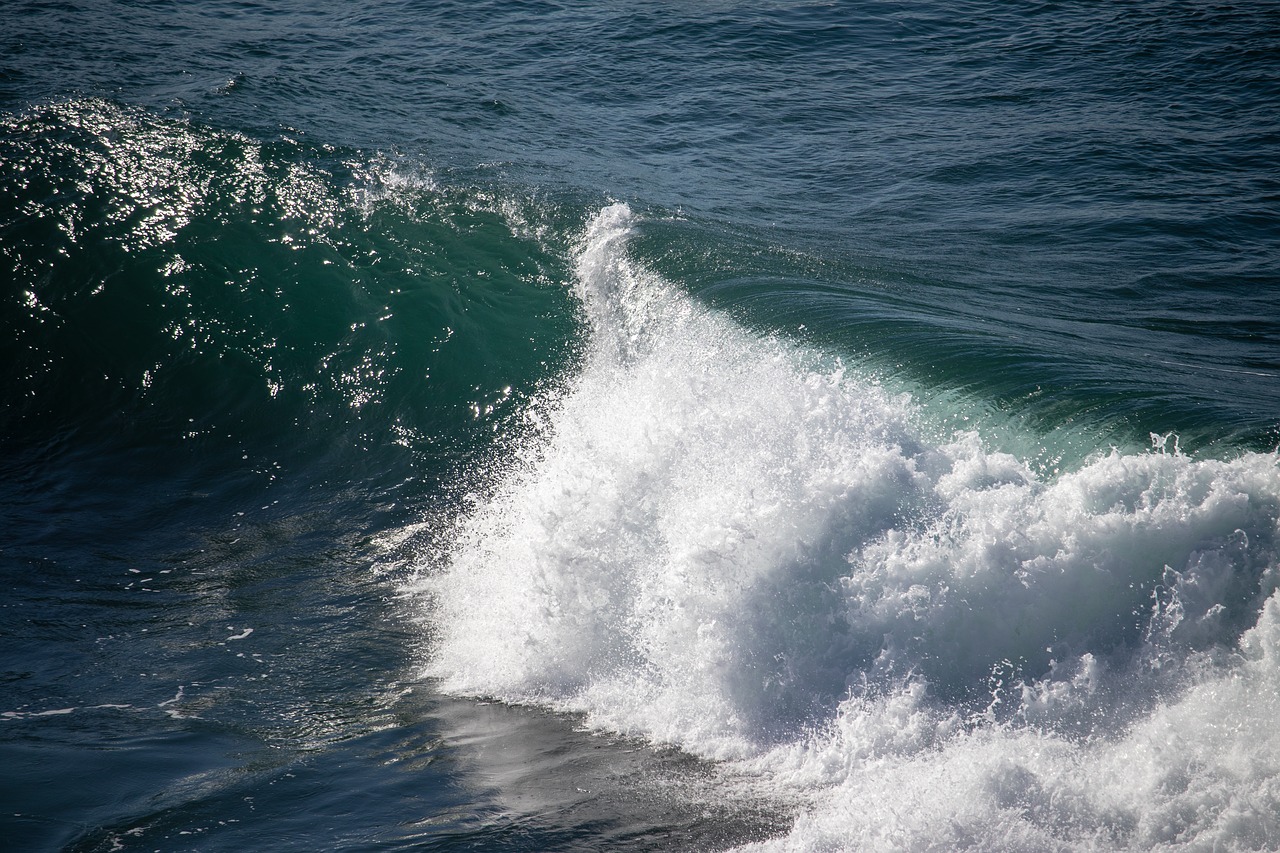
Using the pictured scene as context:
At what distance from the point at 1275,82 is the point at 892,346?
10.2 metres

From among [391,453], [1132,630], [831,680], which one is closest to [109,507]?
[391,453]

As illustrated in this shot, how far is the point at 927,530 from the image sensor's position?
17.0 feet

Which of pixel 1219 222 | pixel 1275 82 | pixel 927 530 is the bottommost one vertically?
pixel 927 530

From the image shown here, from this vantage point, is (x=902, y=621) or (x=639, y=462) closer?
(x=902, y=621)

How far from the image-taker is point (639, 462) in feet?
21.0

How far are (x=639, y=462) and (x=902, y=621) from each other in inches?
83.7

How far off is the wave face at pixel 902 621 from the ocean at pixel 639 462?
0.08ft

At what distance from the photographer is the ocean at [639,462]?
14.4 ft

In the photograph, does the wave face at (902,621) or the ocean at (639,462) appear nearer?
the wave face at (902,621)

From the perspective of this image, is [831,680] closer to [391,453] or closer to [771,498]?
[771,498]

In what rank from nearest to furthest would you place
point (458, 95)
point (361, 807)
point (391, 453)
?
1. point (361, 807)
2. point (391, 453)
3. point (458, 95)

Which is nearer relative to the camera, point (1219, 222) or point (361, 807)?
point (361, 807)

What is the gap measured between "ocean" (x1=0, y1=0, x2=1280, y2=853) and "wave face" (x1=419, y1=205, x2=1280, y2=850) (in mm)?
23

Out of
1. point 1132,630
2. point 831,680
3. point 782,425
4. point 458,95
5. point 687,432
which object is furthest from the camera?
point 458,95
